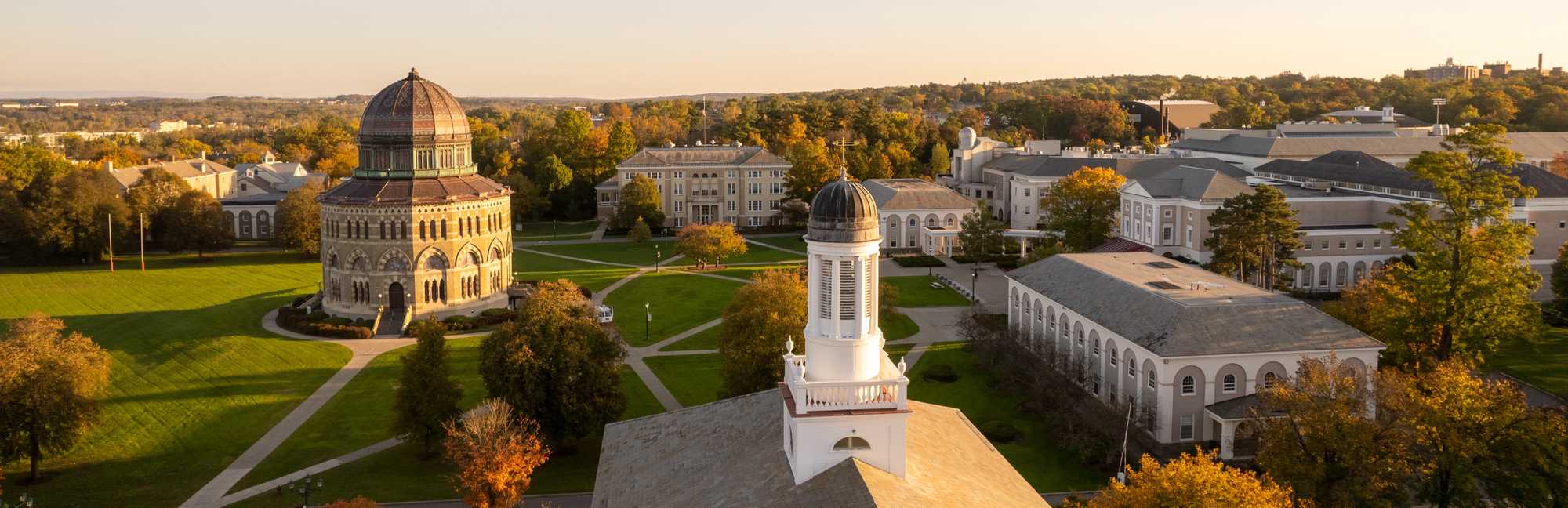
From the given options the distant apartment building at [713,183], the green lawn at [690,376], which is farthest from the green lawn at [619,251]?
the green lawn at [690,376]

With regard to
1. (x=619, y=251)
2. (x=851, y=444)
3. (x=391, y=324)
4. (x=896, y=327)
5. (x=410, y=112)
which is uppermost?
(x=410, y=112)

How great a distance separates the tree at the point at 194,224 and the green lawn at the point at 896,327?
203 ft

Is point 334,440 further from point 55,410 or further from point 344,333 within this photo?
point 344,333

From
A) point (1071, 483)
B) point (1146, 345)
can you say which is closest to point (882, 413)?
point (1071, 483)

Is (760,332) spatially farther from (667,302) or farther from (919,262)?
(919,262)

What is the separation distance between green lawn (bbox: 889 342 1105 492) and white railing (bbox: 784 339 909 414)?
17.8 m

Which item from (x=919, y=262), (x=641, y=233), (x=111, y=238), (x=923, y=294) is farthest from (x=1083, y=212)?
(x=111, y=238)

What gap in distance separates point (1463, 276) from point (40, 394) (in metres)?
51.1

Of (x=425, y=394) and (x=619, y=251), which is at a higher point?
(x=425, y=394)

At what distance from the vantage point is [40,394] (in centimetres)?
3869

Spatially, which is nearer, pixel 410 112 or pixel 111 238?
pixel 410 112

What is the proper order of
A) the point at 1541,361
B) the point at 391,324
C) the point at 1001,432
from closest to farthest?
the point at 1001,432 < the point at 1541,361 < the point at 391,324

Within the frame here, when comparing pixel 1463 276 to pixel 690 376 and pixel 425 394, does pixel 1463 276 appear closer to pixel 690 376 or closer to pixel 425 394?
pixel 690 376

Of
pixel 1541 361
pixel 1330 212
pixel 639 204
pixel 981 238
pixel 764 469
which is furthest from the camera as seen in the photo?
pixel 639 204
